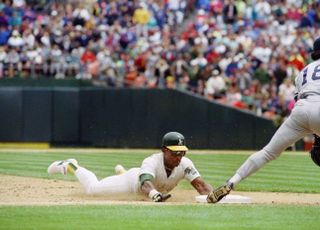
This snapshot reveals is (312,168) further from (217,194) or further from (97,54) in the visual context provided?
(97,54)

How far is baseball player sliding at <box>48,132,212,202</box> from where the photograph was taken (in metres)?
9.81

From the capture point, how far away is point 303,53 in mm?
23172

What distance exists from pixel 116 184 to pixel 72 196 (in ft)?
2.69

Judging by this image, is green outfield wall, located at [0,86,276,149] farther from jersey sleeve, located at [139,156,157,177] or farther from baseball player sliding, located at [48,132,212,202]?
jersey sleeve, located at [139,156,157,177]

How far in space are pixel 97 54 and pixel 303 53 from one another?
5327 millimetres

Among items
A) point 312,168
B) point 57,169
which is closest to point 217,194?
point 57,169

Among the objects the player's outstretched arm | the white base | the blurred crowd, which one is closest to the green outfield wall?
the blurred crowd

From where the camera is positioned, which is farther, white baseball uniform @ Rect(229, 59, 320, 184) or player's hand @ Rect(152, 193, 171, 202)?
player's hand @ Rect(152, 193, 171, 202)

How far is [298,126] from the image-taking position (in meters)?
9.18

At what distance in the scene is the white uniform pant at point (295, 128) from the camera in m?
9.07

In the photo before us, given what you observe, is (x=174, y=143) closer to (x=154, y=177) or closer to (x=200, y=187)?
(x=154, y=177)

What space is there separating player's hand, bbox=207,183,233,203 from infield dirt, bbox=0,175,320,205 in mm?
446

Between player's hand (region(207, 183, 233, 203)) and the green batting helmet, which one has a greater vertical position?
the green batting helmet

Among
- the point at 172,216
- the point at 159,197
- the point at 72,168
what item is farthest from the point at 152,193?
the point at 72,168
